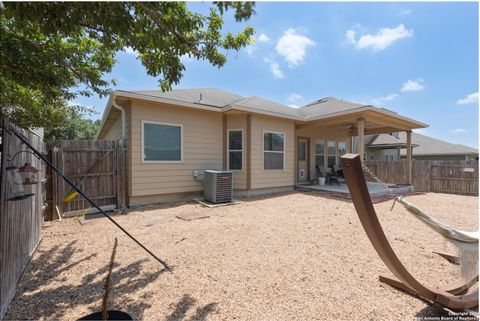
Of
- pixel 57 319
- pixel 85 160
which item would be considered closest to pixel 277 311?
pixel 57 319

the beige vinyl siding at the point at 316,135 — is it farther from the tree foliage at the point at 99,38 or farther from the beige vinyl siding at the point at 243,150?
the tree foliage at the point at 99,38

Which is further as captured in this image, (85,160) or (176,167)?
(176,167)

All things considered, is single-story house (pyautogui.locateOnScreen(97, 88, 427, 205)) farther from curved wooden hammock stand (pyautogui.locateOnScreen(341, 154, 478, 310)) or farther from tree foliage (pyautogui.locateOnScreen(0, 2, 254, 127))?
curved wooden hammock stand (pyautogui.locateOnScreen(341, 154, 478, 310))

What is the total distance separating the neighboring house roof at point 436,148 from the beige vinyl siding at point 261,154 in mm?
14606

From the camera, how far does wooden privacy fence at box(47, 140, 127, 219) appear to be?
17.6 feet

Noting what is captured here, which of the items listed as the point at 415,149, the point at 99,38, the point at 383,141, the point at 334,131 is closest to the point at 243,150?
the point at 99,38

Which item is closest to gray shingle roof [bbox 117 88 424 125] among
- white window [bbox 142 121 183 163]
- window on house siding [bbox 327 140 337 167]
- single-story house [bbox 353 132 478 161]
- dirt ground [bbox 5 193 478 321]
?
white window [bbox 142 121 183 163]

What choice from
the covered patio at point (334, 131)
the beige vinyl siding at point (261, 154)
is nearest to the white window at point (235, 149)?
the beige vinyl siding at point (261, 154)

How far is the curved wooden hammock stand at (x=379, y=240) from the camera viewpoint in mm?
1768

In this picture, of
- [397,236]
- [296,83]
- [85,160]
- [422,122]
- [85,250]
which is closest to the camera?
[85,250]

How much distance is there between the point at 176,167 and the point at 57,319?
5548 mm

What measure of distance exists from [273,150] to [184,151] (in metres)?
3.45

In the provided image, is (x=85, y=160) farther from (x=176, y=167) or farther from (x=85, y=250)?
(x=85, y=250)

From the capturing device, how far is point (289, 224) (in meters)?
4.91
